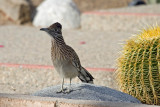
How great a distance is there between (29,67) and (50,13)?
5.29m

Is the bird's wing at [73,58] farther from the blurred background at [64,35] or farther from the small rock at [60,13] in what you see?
the small rock at [60,13]

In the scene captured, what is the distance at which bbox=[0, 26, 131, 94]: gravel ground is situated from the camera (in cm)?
706

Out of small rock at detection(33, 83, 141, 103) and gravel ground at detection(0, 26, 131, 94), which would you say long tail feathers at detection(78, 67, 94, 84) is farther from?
gravel ground at detection(0, 26, 131, 94)

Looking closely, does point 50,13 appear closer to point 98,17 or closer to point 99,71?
point 98,17

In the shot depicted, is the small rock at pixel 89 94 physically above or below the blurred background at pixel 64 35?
below

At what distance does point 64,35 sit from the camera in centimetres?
1091

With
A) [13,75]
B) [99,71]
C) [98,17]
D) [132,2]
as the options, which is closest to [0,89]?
[13,75]

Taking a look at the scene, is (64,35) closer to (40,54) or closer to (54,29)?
(40,54)

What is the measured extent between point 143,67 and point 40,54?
356 centimetres

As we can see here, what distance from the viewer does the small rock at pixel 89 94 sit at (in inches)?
196

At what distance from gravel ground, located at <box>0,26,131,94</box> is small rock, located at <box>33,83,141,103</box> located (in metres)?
1.24

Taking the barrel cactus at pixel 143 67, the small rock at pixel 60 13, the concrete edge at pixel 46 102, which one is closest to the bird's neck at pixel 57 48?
the concrete edge at pixel 46 102

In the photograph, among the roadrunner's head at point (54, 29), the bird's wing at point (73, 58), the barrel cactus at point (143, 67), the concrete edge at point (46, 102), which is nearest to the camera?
the concrete edge at point (46, 102)

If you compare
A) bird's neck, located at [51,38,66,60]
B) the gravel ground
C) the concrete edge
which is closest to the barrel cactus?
the gravel ground
